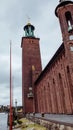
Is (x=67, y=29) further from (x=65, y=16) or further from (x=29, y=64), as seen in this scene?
(x=29, y=64)

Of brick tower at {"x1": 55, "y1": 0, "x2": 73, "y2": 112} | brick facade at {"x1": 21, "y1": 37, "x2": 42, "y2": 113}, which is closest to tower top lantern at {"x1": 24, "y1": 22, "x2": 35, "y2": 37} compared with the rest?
brick facade at {"x1": 21, "y1": 37, "x2": 42, "y2": 113}

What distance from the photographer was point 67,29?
71.8 feet

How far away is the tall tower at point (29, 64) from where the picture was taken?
42.4 meters

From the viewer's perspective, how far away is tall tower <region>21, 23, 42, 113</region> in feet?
139

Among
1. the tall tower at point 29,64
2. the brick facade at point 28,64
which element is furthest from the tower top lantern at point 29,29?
the brick facade at point 28,64

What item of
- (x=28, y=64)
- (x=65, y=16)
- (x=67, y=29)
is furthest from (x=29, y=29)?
(x=67, y=29)

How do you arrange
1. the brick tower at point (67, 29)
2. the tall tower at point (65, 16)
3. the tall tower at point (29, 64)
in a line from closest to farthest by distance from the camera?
the brick tower at point (67, 29), the tall tower at point (65, 16), the tall tower at point (29, 64)

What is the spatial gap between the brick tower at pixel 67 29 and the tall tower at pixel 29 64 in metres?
22.0

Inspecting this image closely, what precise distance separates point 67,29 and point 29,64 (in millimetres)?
25134

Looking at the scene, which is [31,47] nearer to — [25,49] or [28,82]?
[25,49]

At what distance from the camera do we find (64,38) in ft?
70.1

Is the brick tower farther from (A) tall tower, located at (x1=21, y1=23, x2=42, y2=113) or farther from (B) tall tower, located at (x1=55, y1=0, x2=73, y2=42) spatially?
(A) tall tower, located at (x1=21, y1=23, x2=42, y2=113)

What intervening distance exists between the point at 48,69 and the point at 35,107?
14938mm

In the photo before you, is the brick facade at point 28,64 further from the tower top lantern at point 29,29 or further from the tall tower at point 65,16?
the tall tower at point 65,16
